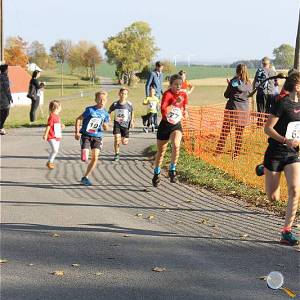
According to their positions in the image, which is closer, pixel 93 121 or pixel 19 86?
pixel 93 121

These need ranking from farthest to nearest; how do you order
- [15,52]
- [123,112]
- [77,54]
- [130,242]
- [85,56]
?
[77,54]
[85,56]
[15,52]
[123,112]
[130,242]

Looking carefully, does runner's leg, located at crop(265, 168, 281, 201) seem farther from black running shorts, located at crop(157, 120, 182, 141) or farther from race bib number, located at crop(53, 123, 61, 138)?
race bib number, located at crop(53, 123, 61, 138)

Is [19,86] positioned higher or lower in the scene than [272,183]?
lower

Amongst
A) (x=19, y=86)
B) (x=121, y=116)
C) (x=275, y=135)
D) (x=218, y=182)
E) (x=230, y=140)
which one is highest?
(x=275, y=135)

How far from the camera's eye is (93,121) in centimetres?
1173

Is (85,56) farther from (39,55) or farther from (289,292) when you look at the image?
(289,292)

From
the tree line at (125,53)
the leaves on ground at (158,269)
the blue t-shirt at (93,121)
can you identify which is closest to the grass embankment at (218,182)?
the blue t-shirt at (93,121)

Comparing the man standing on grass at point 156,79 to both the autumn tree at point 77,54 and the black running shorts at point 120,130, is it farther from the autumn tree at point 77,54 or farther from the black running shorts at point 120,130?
the autumn tree at point 77,54

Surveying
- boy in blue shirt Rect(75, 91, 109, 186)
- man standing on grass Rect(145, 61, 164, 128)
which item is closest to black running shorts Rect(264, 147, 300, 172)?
boy in blue shirt Rect(75, 91, 109, 186)

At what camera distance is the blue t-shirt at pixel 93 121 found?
1173 centimetres

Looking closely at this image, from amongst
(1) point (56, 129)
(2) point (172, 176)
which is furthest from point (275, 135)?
(1) point (56, 129)

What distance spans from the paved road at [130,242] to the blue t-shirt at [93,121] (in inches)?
35.6

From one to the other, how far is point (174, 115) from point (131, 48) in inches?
3986

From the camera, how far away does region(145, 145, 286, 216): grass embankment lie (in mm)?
9961
